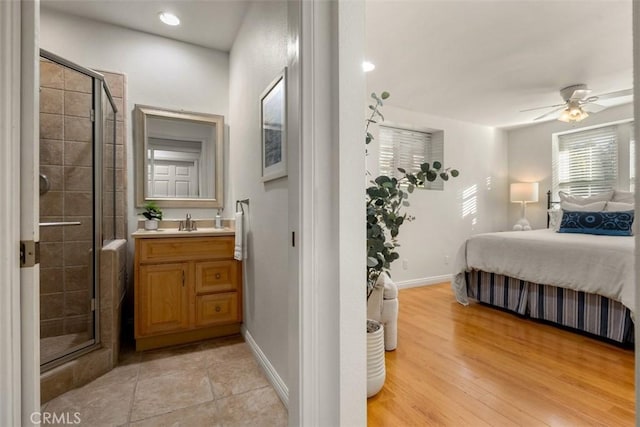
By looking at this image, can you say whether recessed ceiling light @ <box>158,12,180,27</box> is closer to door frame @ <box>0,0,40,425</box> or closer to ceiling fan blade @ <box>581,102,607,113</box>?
door frame @ <box>0,0,40,425</box>

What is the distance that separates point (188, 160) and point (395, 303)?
220 cm

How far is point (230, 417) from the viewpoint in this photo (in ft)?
5.00

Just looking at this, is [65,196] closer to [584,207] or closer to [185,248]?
[185,248]

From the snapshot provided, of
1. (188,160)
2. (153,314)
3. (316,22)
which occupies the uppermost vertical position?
(316,22)

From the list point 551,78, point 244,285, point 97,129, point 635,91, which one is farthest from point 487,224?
point 97,129

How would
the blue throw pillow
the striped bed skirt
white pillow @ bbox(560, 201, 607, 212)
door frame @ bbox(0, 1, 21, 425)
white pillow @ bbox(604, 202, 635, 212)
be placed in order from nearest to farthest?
door frame @ bbox(0, 1, 21, 425), the striped bed skirt, the blue throw pillow, white pillow @ bbox(604, 202, 635, 212), white pillow @ bbox(560, 201, 607, 212)

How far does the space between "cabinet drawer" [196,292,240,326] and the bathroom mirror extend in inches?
35.3

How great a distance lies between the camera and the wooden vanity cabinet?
2.20 metres

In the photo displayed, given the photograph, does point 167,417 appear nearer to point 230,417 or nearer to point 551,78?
point 230,417

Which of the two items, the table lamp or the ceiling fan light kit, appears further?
the table lamp

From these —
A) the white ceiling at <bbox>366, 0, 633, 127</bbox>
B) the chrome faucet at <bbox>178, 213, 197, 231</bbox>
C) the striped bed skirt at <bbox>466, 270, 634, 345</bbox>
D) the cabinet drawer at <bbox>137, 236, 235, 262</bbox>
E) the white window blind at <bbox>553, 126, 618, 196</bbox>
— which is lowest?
the striped bed skirt at <bbox>466, 270, 634, 345</bbox>

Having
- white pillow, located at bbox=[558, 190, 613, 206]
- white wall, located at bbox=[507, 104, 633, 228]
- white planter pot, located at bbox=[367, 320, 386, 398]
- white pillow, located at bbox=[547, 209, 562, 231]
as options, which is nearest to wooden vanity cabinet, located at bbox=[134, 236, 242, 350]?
white planter pot, located at bbox=[367, 320, 386, 398]

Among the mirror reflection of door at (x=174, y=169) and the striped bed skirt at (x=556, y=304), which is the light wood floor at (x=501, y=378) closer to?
the striped bed skirt at (x=556, y=304)

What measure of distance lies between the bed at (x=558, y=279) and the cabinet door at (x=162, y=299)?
2.88 meters
